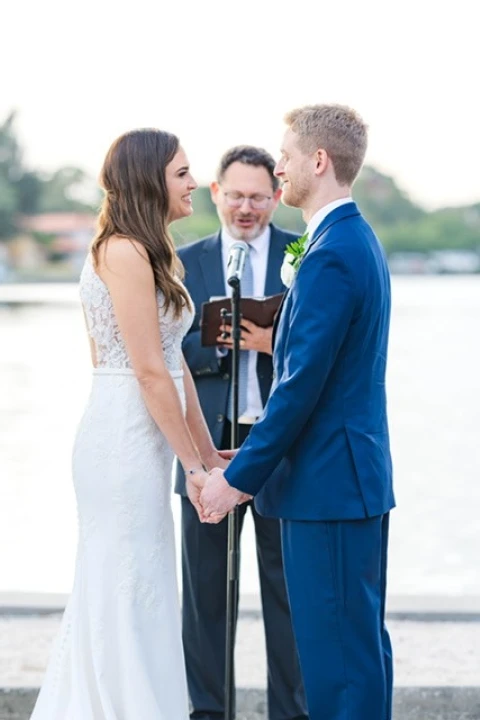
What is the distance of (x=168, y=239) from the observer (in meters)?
3.74

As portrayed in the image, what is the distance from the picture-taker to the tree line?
87.1m

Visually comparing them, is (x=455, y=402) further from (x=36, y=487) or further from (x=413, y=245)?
(x=413, y=245)

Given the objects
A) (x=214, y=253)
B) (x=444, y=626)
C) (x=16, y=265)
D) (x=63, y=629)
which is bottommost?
(x=16, y=265)

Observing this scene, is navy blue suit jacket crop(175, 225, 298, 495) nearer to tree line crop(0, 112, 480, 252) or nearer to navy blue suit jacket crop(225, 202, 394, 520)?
navy blue suit jacket crop(225, 202, 394, 520)

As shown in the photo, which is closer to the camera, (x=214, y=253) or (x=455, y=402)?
(x=214, y=253)

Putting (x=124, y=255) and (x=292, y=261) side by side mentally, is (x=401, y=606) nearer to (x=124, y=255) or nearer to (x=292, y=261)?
(x=292, y=261)

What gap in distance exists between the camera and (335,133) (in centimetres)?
345

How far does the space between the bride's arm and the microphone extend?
263mm

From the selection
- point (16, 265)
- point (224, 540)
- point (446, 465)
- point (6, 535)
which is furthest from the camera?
point (16, 265)

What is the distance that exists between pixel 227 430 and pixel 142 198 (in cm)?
110

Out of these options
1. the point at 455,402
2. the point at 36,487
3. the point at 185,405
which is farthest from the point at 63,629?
the point at 455,402

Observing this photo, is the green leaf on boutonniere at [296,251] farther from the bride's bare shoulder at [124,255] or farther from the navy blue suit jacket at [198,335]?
the navy blue suit jacket at [198,335]

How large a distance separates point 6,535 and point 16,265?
3217 inches

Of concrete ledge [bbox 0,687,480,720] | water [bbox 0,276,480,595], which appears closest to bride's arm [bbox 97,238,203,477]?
concrete ledge [bbox 0,687,480,720]
